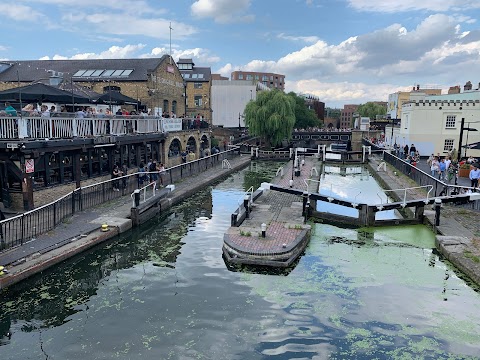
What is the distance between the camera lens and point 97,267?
39.2ft

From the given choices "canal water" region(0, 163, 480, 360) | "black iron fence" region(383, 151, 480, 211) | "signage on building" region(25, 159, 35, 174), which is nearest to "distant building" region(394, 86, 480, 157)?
"black iron fence" region(383, 151, 480, 211)

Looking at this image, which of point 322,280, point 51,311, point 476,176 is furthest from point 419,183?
point 51,311

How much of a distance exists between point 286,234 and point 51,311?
7695mm

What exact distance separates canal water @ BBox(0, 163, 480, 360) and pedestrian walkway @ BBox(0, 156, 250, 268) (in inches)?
29.9

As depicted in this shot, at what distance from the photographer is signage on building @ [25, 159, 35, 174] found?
49.0 ft

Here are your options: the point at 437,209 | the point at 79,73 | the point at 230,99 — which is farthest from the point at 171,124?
the point at 230,99

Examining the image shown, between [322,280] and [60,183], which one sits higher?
[60,183]

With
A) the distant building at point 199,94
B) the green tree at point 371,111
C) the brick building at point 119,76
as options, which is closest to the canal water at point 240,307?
the brick building at point 119,76

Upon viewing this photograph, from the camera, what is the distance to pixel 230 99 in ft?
226

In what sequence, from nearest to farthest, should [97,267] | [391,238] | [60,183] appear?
[97,267] < [391,238] < [60,183]

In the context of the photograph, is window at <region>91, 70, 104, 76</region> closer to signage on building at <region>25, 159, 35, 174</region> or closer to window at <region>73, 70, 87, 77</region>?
window at <region>73, 70, 87, 77</region>

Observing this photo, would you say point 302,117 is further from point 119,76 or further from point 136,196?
point 136,196

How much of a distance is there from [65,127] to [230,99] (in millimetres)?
53343

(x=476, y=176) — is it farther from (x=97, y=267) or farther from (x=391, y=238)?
(x=97, y=267)
